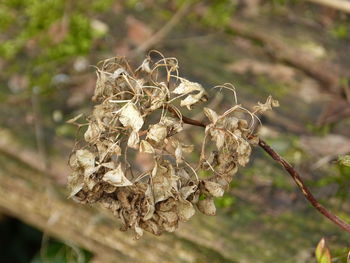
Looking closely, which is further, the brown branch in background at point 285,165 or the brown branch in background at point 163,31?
the brown branch in background at point 163,31

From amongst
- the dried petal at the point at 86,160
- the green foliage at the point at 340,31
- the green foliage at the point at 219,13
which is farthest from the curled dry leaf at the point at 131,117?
the green foliage at the point at 340,31

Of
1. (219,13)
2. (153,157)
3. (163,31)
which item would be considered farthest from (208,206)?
(219,13)

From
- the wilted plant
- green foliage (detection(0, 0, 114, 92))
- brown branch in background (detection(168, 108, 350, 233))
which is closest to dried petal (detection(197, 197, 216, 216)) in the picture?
the wilted plant

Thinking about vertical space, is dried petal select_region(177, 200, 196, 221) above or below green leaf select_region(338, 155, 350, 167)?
below

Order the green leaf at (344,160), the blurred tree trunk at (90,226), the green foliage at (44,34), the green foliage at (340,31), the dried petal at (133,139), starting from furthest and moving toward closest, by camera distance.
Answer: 1. the green foliage at (340,31)
2. the green foliage at (44,34)
3. the blurred tree trunk at (90,226)
4. the green leaf at (344,160)
5. the dried petal at (133,139)

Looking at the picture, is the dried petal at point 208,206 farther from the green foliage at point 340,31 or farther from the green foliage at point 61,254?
the green foliage at point 340,31

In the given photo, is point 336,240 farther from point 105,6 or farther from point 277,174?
point 105,6

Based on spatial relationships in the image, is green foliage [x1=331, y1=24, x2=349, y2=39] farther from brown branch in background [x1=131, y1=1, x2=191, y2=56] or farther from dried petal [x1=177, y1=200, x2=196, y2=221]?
dried petal [x1=177, y1=200, x2=196, y2=221]
